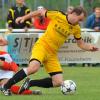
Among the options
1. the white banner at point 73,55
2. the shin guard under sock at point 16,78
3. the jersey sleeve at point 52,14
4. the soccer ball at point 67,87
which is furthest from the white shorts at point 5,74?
the white banner at point 73,55

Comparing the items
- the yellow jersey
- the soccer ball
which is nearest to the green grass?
the soccer ball

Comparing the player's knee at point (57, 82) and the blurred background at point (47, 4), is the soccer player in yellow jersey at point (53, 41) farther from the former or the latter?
the blurred background at point (47, 4)

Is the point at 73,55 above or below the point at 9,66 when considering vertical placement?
below

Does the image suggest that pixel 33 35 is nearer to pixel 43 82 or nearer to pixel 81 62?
pixel 81 62

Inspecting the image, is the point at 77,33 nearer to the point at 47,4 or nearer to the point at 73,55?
the point at 73,55

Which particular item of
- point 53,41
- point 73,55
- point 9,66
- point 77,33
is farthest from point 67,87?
point 73,55

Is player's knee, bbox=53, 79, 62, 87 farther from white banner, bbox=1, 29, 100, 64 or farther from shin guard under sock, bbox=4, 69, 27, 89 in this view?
white banner, bbox=1, 29, 100, 64

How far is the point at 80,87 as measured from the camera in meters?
13.1

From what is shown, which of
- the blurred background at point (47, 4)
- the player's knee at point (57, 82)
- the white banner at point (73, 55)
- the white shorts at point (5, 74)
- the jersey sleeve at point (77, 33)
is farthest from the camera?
the blurred background at point (47, 4)

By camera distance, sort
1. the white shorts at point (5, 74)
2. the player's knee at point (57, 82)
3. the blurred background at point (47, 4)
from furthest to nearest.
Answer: the blurred background at point (47, 4) < the white shorts at point (5, 74) < the player's knee at point (57, 82)

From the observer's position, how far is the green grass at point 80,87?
1105cm

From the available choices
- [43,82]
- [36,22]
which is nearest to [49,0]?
[36,22]

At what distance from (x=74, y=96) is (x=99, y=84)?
8.23 ft

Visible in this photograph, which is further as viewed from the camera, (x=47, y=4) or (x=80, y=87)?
(x=47, y=4)
